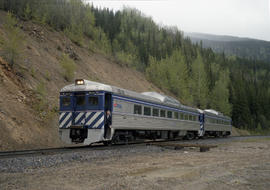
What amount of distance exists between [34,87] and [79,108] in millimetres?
8333

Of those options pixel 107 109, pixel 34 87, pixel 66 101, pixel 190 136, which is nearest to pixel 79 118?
pixel 66 101

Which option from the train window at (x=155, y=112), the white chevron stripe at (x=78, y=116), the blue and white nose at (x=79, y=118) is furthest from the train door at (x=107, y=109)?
the train window at (x=155, y=112)

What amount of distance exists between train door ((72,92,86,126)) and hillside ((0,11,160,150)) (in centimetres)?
378

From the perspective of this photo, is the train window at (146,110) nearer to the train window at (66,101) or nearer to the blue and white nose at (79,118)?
the blue and white nose at (79,118)

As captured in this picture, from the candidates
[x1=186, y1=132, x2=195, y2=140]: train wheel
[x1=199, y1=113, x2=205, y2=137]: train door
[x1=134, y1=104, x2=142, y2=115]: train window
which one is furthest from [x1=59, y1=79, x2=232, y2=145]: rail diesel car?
[x1=199, y1=113, x2=205, y2=137]: train door

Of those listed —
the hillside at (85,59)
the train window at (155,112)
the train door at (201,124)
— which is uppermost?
the hillside at (85,59)

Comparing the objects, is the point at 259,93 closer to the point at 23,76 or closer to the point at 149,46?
the point at 149,46

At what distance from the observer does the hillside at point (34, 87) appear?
51.8ft

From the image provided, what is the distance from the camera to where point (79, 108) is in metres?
14.3

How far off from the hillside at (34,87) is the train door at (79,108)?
3781 millimetres

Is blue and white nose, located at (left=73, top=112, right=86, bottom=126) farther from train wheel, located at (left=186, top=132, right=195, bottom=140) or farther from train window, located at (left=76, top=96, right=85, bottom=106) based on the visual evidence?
train wheel, located at (left=186, top=132, right=195, bottom=140)

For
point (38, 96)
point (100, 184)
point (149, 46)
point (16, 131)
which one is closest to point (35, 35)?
point (38, 96)

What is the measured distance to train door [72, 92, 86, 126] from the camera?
46.1ft

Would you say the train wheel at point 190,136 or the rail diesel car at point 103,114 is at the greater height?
the rail diesel car at point 103,114
